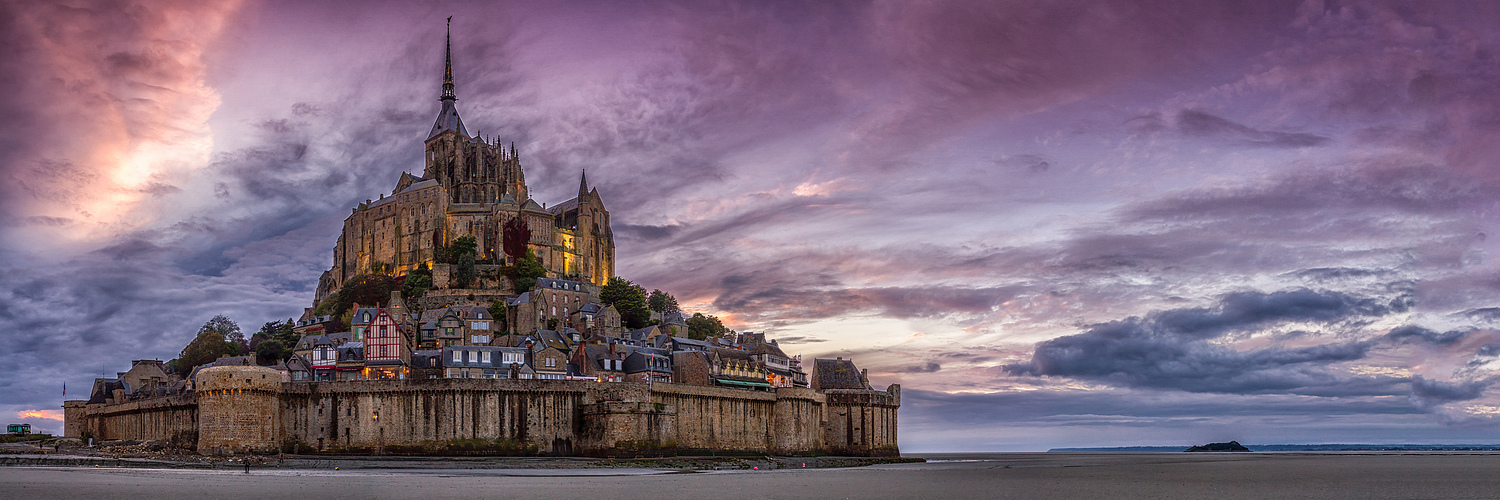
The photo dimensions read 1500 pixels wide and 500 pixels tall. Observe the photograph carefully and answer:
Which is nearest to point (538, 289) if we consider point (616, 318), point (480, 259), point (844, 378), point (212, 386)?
point (616, 318)

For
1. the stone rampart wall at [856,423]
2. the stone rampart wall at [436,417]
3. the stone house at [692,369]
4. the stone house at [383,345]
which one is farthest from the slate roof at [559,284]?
Answer: the stone rampart wall at [436,417]

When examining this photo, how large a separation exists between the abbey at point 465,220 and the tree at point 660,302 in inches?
299

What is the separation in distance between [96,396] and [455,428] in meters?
44.1

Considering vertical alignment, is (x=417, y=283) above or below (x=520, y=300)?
above

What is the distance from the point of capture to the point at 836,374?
309ft

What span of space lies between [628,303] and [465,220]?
2298cm

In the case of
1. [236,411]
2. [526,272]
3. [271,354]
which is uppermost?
[526,272]

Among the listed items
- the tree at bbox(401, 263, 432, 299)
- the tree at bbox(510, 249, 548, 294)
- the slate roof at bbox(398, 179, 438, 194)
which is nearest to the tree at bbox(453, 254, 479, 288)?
the tree at bbox(401, 263, 432, 299)

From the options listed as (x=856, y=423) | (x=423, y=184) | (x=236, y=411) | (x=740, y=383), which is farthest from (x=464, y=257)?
(x=236, y=411)

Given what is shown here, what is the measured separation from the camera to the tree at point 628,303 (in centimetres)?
11225

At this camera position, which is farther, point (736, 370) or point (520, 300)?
point (520, 300)

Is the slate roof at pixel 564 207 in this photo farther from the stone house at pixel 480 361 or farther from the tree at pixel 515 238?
the stone house at pixel 480 361

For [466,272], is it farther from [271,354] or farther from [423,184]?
[271,354]

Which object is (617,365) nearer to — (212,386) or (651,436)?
(651,436)
